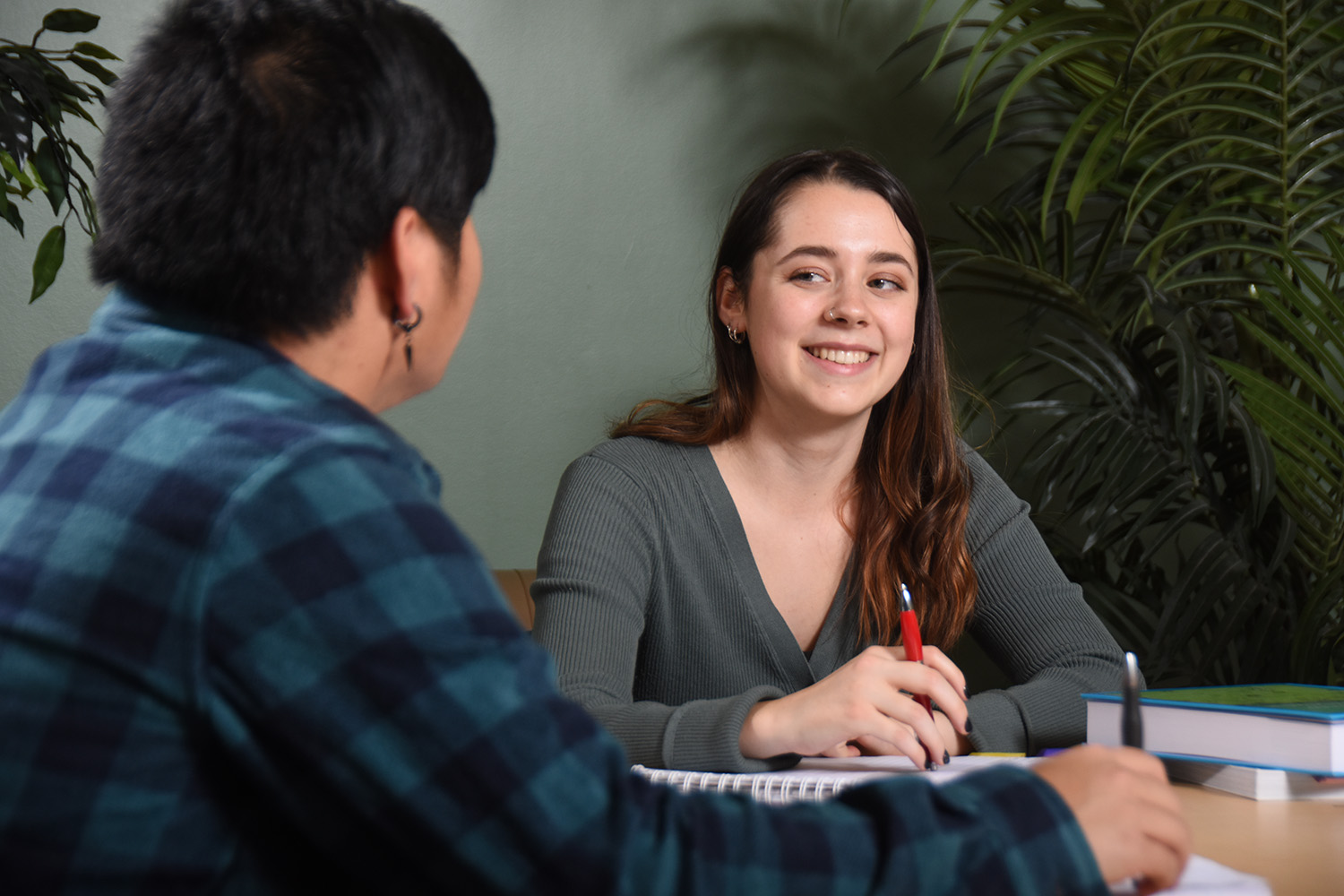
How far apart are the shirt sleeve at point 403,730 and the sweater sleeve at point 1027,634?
0.72m

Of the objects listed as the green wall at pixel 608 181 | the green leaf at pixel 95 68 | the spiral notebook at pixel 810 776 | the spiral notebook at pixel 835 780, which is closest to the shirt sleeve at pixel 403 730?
the spiral notebook at pixel 835 780

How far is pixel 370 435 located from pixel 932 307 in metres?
1.22

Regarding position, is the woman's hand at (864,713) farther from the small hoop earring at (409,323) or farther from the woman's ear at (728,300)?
the woman's ear at (728,300)

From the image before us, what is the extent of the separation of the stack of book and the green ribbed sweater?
0.22 metres

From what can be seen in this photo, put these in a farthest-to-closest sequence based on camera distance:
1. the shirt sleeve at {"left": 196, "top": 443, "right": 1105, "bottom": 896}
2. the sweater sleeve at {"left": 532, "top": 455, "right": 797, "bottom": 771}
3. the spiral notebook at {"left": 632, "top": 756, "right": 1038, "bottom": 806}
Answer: the sweater sleeve at {"left": 532, "top": 455, "right": 797, "bottom": 771}
the spiral notebook at {"left": 632, "top": 756, "right": 1038, "bottom": 806}
the shirt sleeve at {"left": 196, "top": 443, "right": 1105, "bottom": 896}

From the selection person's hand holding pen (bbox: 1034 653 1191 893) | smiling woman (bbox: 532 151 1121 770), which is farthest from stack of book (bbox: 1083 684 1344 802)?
person's hand holding pen (bbox: 1034 653 1191 893)

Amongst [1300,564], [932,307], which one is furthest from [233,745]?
[1300,564]

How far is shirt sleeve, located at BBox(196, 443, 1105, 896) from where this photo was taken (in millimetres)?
407

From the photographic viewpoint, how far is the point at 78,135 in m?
2.23

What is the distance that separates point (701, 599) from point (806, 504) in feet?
0.69

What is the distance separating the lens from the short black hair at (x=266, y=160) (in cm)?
51

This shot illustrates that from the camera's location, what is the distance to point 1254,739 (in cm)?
87

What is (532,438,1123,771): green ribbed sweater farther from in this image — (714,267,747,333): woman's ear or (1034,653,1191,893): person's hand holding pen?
(1034,653,1191,893): person's hand holding pen

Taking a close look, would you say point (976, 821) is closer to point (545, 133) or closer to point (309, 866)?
point (309, 866)
